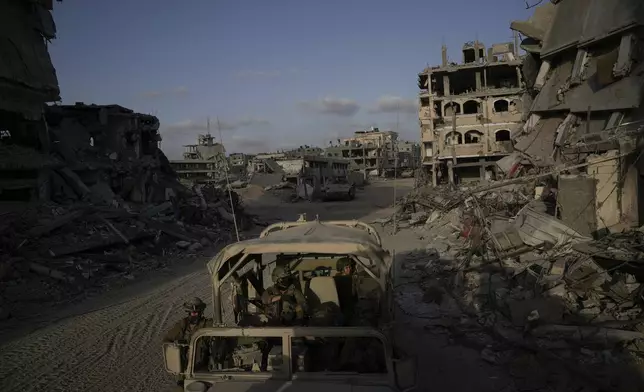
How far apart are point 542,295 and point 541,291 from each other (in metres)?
0.17

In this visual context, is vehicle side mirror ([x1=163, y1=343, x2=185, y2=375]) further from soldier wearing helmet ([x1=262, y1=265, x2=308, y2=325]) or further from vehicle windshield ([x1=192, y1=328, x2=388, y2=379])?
soldier wearing helmet ([x1=262, y1=265, x2=308, y2=325])

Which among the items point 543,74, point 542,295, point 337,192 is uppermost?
point 543,74

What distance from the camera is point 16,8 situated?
16.6 metres

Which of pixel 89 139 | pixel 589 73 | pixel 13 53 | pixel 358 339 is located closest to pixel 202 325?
pixel 358 339

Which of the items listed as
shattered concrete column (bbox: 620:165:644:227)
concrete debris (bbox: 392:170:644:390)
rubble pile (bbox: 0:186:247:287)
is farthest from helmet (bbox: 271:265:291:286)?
shattered concrete column (bbox: 620:165:644:227)

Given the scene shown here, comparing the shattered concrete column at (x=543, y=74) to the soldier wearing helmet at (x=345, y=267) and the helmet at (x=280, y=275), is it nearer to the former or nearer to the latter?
the soldier wearing helmet at (x=345, y=267)

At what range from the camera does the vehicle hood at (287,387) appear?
3.66m

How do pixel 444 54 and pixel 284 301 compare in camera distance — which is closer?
pixel 284 301

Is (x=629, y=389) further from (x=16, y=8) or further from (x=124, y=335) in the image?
(x=16, y=8)

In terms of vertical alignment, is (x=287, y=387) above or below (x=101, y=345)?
above

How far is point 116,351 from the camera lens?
23.6 ft

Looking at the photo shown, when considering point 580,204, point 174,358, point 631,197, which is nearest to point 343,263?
point 174,358

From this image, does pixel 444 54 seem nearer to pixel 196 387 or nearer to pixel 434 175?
pixel 434 175

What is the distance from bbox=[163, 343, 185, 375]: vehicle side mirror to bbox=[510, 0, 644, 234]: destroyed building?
1019 centimetres
